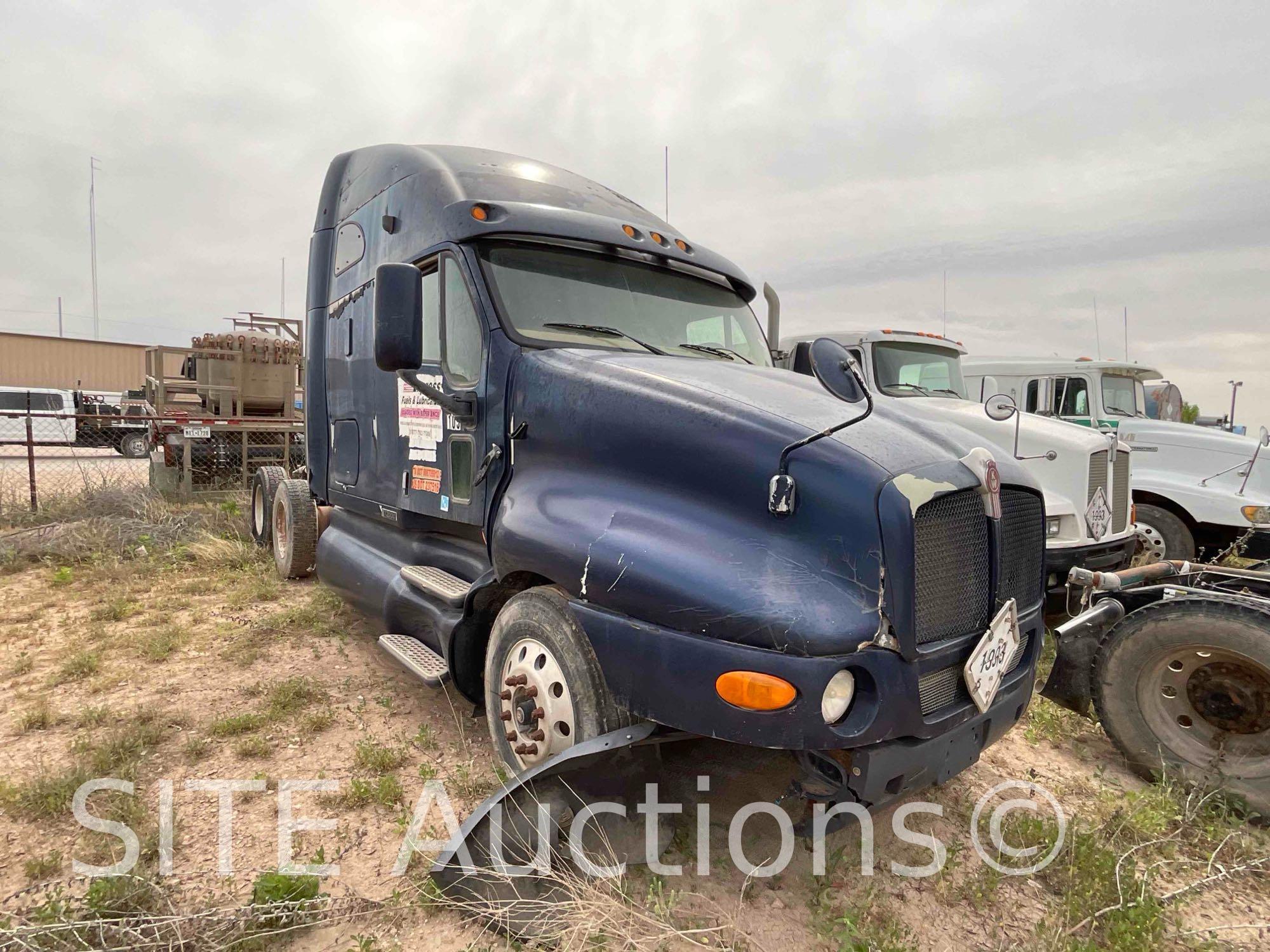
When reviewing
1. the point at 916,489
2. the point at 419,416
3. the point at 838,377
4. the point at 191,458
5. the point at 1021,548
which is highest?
the point at 838,377

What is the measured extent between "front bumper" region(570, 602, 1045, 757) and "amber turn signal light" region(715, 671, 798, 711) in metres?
0.02

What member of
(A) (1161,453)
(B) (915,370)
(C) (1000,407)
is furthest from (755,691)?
(A) (1161,453)

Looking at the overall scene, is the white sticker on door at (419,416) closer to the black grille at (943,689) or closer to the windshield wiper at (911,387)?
the black grille at (943,689)

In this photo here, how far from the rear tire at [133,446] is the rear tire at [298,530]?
1832 centimetres

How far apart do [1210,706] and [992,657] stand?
5.55 ft

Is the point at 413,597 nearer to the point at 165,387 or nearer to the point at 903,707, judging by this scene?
the point at 903,707

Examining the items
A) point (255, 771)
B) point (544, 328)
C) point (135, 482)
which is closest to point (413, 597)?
point (255, 771)

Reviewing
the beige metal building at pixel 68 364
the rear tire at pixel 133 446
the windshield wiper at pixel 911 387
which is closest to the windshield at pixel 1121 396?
the windshield wiper at pixel 911 387

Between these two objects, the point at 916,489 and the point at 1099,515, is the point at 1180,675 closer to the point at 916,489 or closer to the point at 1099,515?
the point at 916,489

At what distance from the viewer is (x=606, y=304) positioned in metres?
3.75

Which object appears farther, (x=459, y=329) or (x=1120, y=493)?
(x=1120, y=493)

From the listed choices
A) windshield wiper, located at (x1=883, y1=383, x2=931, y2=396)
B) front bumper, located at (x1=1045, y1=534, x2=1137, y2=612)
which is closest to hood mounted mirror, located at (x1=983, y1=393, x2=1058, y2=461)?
front bumper, located at (x1=1045, y1=534, x2=1137, y2=612)

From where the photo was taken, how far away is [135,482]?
10070 millimetres

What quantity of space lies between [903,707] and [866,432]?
939mm
